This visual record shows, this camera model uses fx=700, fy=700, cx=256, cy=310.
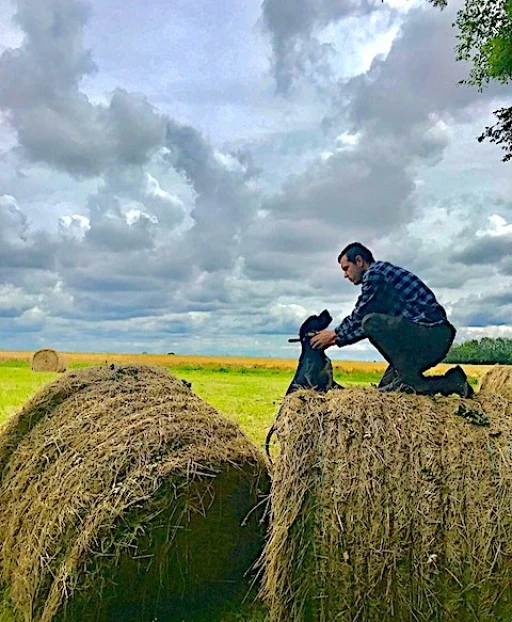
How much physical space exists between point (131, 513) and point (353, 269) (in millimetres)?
2674

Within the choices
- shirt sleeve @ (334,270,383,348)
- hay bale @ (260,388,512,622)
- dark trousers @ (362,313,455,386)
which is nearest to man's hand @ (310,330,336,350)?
shirt sleeve @ (334,270,383,348)

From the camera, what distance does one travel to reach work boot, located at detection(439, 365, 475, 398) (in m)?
4.84

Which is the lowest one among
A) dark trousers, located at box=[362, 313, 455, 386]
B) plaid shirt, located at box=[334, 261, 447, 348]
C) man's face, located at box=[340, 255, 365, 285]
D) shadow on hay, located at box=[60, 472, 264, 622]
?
shadow on hay, located at box=[60, 472, 264, 622]

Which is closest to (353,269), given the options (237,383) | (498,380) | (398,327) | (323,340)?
(323,340)

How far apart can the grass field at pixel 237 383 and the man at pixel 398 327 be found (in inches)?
31.8

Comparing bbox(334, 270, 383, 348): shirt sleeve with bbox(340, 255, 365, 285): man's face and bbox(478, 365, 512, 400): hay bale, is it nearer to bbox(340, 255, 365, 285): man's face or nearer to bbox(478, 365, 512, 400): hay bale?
bbox(340, 255, 365, 285): man's face

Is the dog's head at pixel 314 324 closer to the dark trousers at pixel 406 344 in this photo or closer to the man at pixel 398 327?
the man at pixel 398 327

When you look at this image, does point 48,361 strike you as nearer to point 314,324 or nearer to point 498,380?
point 498,380

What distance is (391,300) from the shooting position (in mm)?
5309

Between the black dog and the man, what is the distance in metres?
0.18

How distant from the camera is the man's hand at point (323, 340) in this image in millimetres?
5473

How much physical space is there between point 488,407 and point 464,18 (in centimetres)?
1447

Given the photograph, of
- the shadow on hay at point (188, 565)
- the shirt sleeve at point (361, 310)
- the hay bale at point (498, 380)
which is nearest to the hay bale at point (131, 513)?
the shadow on hay at point (188, 565)

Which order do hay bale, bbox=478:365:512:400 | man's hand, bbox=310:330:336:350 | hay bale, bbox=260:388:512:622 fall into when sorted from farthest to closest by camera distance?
hay bale, bbox=478:365:512:400
man's hand, bbox=310:330:336:350
hay bale, bbox=260:388:512:622
